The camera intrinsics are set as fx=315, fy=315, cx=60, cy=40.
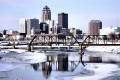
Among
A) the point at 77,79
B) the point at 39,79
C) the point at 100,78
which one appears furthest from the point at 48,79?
the point at 100,78

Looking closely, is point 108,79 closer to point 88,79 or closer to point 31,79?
point 88,79

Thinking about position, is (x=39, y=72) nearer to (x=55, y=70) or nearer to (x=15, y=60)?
(x=55, y=70)

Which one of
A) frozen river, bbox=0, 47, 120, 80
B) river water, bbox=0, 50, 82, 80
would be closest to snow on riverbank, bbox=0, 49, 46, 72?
frozen river, bbox=0, 47, 120, 80

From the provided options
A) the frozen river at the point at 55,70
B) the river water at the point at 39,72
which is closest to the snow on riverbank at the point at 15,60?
the frozen river at the point at 55,70

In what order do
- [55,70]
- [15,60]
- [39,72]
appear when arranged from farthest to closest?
[15,60], [55,70], [39,72]

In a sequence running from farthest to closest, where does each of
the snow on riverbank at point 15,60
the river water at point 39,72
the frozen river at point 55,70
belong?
the snow on riverbank at point 15,60
the river water at point 39,72
the frozen river at point 55,70

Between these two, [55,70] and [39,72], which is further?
[55,70]

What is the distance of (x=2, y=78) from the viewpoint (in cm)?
3997

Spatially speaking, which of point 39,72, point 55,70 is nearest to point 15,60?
point 55,70

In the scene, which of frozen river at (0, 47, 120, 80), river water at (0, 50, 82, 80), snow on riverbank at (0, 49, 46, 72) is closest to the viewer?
frozen river at (0, 47, 120, 80)

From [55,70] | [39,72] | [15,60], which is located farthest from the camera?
[15,60]

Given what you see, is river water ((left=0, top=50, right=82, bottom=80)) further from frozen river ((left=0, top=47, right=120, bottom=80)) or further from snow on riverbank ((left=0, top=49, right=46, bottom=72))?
snow on riverbank ((left=0, top=49, right=46, bottom=72))

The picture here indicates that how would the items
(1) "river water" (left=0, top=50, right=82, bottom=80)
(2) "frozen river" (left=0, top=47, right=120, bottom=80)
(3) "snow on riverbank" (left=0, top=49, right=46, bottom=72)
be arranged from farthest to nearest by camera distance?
(3) "snow on riverbank" (left=0, top=49, right=46, bottom=72) < (1) "river water" (left=0, top=50, right=82, bottom=80) < (2) "frozen river" (left=0, top=47, right=120, bottom=80)

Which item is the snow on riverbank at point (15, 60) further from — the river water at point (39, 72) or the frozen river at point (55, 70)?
the river water at point (39, 72)
